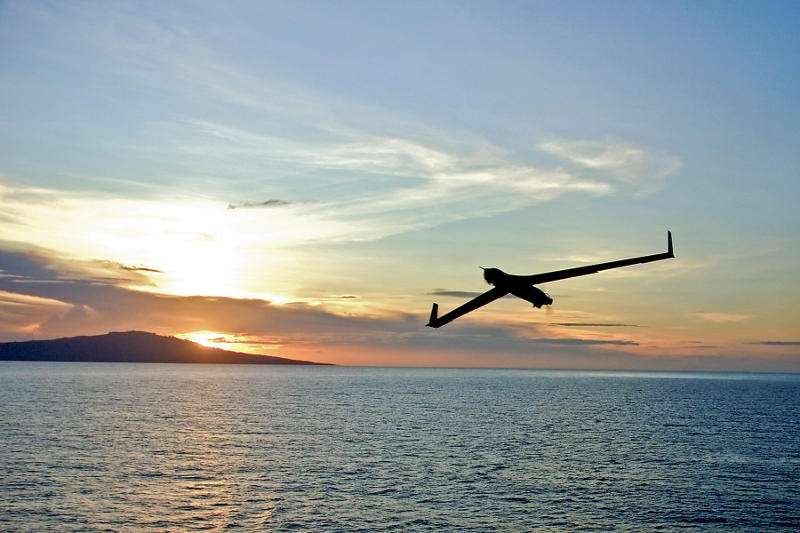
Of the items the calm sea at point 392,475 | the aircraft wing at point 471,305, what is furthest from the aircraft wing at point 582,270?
the calm sea at point 392,475

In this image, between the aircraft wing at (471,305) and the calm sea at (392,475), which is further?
the calm sea at (392,475)

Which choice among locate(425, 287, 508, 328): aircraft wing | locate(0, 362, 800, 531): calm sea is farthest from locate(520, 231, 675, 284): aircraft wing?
locate(0, 362, 800, 531): calm sea

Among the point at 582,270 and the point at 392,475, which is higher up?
the point at 582,270

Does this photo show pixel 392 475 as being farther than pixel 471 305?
Yes

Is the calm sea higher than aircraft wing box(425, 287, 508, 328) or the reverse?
the reverse

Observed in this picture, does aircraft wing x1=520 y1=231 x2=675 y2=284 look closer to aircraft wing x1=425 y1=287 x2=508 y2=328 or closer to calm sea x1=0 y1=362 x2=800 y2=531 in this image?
aircraft wing x1=425 y1=287 x2=508 y2=328

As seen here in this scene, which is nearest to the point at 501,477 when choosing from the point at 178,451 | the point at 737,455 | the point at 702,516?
the point at 702,516

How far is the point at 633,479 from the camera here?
85.1 m

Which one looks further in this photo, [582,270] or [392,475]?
[392,475]

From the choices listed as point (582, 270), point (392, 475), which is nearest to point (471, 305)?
point (582, 270)

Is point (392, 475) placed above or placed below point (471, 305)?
below

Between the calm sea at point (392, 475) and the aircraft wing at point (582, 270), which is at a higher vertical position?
the aircraft wing at point (582, 270)

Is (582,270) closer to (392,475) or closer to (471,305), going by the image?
(471,305)

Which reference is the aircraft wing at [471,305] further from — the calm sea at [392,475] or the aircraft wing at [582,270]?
the calm sea at [392,475]
